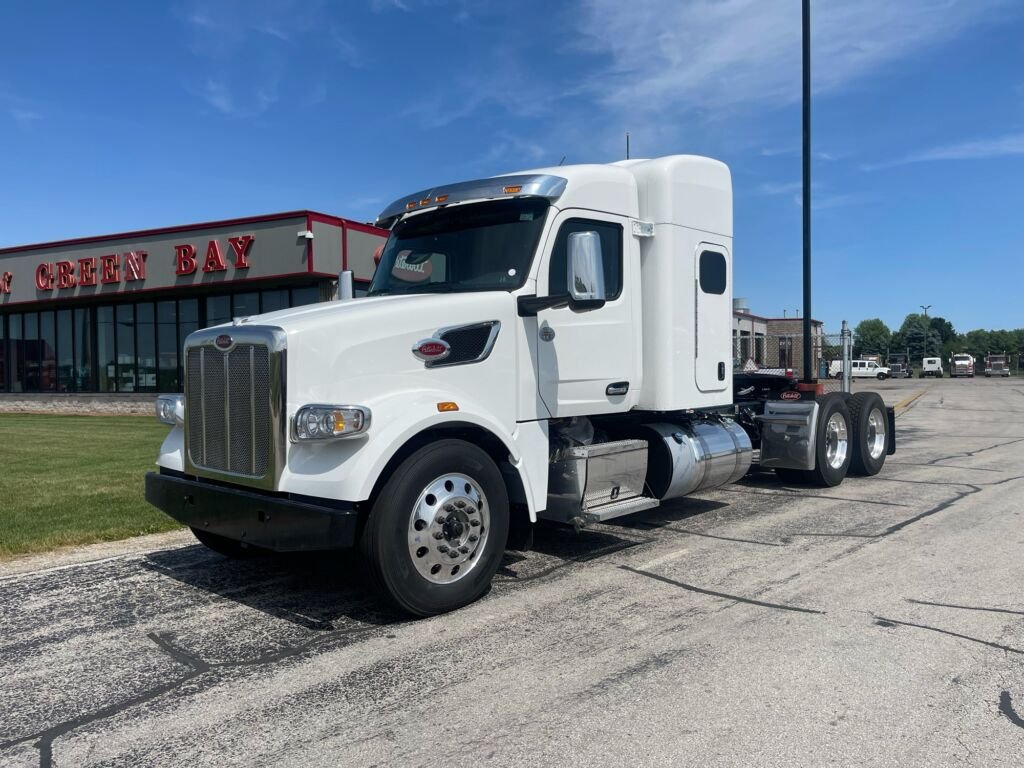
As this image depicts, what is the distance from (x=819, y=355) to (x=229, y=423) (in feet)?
33.3

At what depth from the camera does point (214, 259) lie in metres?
23.3

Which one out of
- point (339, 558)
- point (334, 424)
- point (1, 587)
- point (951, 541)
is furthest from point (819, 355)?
point (1, 587)

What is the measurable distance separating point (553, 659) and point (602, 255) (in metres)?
3.24

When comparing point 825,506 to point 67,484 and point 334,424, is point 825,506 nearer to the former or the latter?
point 334,424

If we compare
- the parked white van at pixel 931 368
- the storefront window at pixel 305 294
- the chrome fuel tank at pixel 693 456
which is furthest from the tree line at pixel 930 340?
the chrome fuel tank at pixel 693 456

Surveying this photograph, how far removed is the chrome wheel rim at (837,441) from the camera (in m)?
9.75

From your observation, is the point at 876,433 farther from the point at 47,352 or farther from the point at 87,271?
the point at 47,352

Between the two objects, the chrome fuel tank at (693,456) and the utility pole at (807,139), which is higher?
Result: the utility pole at (807,139)

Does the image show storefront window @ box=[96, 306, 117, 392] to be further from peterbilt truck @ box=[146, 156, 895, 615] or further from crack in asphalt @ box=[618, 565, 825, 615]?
crack in asphalt @ box=[618, 565, 825, 615]

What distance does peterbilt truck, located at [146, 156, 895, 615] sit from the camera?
178 inches

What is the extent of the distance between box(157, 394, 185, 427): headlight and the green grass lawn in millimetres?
2040

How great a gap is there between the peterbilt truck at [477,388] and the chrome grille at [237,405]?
1 cm

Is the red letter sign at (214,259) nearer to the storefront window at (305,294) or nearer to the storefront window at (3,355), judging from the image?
the storefront window at (305,294)

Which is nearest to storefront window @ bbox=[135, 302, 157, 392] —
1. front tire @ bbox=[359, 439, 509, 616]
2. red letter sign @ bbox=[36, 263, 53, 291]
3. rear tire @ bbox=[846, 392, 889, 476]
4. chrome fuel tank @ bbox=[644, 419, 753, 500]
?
red letter sign @ bbox=[36, 263, 53, 291]
